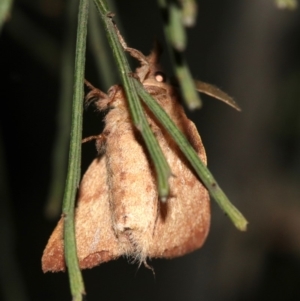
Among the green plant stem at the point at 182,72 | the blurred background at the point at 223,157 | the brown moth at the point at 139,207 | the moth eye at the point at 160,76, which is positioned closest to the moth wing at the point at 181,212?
the brown moth at the point at 139,207

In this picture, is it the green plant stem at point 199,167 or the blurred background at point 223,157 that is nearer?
the green plant stem at point 199,167

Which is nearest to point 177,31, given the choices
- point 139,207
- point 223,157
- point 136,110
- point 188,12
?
point 188,12

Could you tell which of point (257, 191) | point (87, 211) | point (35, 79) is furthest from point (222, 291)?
point (87, 211)

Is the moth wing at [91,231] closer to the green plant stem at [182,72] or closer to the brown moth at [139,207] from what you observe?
the brown moth at [139,207]

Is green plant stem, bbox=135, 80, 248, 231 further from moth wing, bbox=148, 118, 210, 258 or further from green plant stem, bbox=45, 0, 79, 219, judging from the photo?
green plant stem, bbox=45, 0, 79, 219

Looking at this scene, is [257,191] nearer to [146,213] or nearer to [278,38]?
[278,38]

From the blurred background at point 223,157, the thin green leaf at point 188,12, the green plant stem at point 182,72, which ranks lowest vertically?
the blurred background at point 223,157

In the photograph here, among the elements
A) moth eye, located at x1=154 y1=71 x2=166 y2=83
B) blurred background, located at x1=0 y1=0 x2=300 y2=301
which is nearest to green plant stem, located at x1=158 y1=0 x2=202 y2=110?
moth eye, located at x1=154 y1=71 x2=166 y2=83
